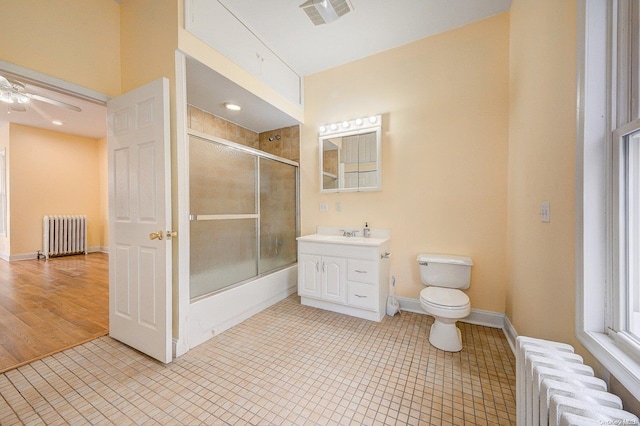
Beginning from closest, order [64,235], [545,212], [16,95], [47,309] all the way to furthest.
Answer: [545,212] < [47,309] < [16,95] < [64,235]

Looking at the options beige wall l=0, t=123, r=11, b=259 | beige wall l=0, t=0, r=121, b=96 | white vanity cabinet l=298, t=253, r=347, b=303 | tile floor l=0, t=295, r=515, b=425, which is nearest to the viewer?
tile floor l=0, t=295, r=515, b=425

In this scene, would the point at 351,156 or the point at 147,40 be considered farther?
the point at 351,156

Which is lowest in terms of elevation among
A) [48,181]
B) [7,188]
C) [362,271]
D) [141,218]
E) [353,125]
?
[362,271]

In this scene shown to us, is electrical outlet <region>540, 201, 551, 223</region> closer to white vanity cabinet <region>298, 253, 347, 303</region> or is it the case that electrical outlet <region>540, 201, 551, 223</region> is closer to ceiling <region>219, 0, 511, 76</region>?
white vanity cabinet <region>298, 253, 347, 303</region>

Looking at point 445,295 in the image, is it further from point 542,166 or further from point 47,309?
point 47,309

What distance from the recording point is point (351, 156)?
2.78 metres

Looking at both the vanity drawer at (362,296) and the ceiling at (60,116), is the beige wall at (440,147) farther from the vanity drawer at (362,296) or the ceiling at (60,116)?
the ceiling at (60,116)

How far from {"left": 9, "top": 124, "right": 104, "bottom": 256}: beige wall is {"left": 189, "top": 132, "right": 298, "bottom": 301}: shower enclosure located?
17.4 feet

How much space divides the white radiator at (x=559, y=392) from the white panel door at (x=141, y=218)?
2005 mm

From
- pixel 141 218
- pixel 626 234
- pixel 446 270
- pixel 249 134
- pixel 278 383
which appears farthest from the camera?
pixel 249 134

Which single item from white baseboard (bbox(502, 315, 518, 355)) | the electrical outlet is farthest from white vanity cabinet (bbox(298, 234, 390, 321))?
the electrical outlet

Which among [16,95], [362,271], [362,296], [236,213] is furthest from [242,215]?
[16,95]

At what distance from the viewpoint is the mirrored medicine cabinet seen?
2633 millimetres

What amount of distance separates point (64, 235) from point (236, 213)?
17.1 feet
